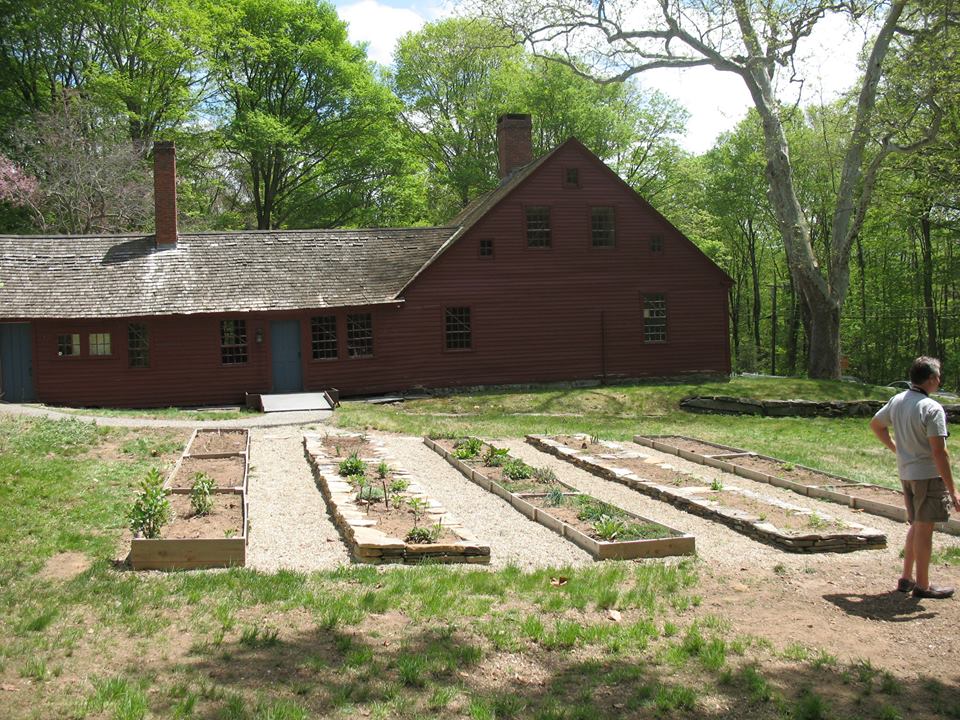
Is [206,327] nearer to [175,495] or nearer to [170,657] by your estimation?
[175,495]

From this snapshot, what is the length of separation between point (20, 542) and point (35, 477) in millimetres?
2917

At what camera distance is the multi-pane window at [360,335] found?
2745 cm

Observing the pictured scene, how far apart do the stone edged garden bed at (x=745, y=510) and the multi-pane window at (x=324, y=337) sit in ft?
44.0

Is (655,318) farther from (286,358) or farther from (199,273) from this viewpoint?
(199,273)

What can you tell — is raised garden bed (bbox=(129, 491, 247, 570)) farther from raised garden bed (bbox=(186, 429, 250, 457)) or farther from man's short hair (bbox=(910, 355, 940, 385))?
man's short hair (bbox=(910, 355, 940, 385))

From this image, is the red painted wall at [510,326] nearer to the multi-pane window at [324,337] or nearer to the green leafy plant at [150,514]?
the multi-pane window at [324,337]

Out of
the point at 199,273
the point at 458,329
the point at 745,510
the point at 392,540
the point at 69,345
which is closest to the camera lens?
the point at 392,540

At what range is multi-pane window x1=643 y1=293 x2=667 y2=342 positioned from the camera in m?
30.7

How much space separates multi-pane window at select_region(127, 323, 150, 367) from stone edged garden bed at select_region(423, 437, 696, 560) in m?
16.3

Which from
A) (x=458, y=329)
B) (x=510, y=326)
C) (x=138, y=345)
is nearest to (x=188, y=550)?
(x=138, y=345)

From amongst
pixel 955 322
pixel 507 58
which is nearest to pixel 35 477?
pixel 507 58

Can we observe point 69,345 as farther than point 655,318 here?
No

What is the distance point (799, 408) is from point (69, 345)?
20.7m

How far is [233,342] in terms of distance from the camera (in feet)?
86.9
